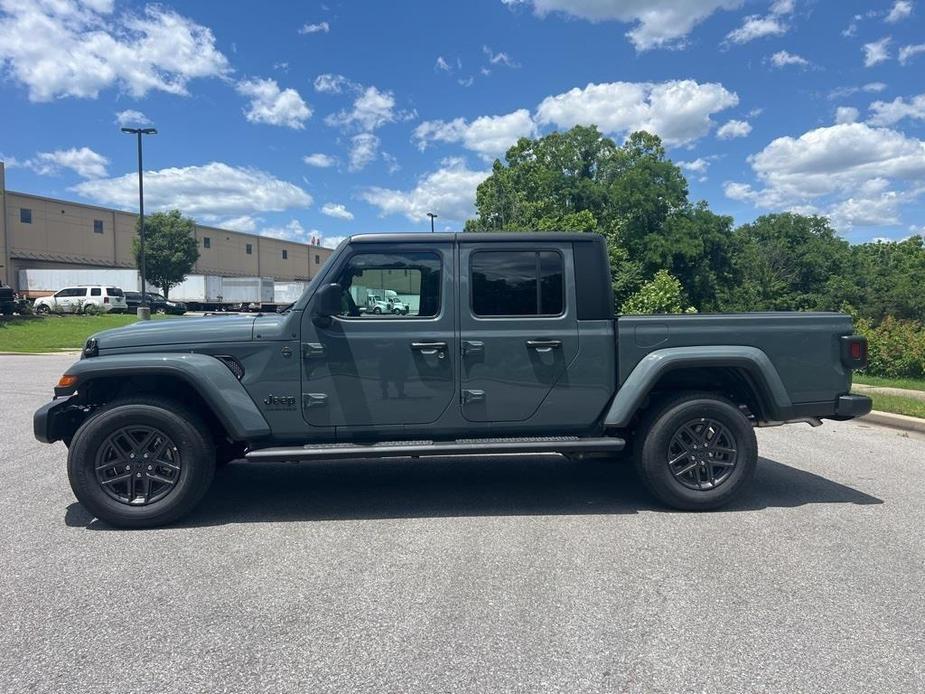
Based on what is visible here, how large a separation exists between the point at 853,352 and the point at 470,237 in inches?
119

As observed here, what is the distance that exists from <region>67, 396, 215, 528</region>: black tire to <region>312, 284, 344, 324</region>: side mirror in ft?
3.81

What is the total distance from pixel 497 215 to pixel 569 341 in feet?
113

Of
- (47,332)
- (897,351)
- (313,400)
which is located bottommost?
(897,351)

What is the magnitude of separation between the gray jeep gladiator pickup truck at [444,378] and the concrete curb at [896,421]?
13.3 ft

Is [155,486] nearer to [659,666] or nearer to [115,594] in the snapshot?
[115,594]

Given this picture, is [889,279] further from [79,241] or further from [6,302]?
[79,241]

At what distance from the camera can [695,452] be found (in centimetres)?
512

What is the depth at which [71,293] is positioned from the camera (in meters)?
40.4

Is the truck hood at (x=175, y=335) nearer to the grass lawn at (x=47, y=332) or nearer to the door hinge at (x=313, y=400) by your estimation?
the door hinge at (x=313, y=400)

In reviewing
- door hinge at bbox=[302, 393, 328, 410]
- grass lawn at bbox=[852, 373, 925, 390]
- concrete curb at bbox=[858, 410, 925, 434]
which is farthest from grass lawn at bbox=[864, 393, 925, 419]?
door hinge at bbox=[302, 393, 328, 410]

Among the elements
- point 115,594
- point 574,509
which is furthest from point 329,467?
point 115,594

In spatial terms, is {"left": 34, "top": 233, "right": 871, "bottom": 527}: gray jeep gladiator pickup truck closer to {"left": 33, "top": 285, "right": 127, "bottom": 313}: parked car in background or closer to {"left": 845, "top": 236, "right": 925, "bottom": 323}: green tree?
{"left": 33, "top": 285, "right": 127, "bottom": 313}: parked car in background

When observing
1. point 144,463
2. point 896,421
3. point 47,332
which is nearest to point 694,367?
point 144,463

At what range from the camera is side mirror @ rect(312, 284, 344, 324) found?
4.72 m
